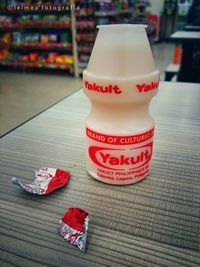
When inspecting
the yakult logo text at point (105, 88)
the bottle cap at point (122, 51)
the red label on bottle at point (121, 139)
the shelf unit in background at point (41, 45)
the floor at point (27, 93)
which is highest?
the bottle cap at point (122, 51)

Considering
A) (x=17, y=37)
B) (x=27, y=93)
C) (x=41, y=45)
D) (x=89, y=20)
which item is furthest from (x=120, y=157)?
(x=17, y=37)

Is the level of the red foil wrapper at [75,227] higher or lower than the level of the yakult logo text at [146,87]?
lower

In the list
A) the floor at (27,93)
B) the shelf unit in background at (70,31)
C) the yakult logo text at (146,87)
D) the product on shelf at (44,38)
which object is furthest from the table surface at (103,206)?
the product on shelf at (44,38)

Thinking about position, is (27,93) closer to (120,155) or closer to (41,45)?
(41,45)

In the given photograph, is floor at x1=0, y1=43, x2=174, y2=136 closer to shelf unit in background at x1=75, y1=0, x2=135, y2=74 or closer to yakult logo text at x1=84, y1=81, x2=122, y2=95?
shelf unit in background at x1=75, y1=0, x2=135, y2=74

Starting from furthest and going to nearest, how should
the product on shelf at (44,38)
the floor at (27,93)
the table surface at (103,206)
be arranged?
the product on shelf at (44,38) < the floor at (27,93) < the table surface at (103,206)

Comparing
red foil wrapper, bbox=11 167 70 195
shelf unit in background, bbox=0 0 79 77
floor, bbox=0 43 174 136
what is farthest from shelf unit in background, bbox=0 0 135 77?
red foil wrapper, bbox=11 167 70 195

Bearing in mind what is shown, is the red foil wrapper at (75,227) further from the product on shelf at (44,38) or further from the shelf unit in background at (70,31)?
the product on shelf at (44,38)

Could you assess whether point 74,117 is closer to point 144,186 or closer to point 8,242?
point 144,186
